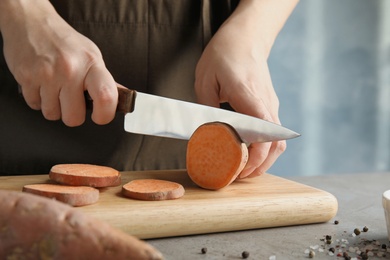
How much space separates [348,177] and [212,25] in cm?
73

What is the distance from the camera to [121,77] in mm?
1833

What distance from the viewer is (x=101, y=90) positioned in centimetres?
141

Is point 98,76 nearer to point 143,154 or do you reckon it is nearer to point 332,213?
point 143,154

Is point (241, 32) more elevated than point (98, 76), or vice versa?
point (241, 32)

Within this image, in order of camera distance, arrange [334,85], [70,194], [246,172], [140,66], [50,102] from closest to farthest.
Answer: [70,194], [50,102], [246,172], [140,66], [334,85]

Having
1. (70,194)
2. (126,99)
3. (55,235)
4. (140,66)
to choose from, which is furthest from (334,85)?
(55,235)

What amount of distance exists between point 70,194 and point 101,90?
277 millimetres

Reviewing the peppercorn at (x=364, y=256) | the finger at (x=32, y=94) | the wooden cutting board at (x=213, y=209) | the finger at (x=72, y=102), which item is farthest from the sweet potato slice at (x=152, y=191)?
the peppercorn at (x=364, y=256)

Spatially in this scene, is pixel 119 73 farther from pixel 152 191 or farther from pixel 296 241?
pixel 296 241

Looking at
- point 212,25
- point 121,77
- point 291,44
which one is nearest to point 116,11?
point 121,77

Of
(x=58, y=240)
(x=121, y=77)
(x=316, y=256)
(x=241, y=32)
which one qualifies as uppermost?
(x=241, y=32)

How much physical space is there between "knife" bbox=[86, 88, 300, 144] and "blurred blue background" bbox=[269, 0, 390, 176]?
221cm

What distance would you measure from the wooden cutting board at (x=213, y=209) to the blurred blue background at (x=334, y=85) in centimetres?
224

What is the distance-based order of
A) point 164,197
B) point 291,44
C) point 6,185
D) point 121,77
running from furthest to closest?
point 291,44 → point 121,77 → point 6,185 → point 164,197
